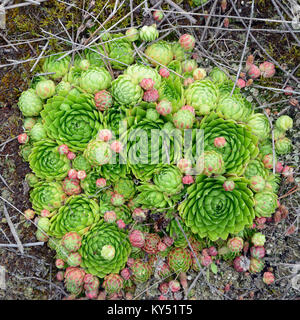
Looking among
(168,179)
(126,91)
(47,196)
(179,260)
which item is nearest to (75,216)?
(47,196)

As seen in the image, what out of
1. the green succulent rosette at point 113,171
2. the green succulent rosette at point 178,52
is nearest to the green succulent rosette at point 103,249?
the green succulent rosette at point 113,171

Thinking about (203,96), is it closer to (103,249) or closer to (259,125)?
(259,125)

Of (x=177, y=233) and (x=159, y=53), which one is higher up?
(x=159, y=53)

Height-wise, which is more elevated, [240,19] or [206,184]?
[240,19]

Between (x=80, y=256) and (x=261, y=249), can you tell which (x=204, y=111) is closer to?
(x=261, y=249)

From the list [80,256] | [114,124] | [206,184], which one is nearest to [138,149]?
[114,124]

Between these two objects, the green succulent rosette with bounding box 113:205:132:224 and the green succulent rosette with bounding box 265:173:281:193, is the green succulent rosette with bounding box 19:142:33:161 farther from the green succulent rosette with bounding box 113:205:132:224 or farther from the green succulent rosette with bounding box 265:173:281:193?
the green succulent rosette with bounding box 265:173:281:193
